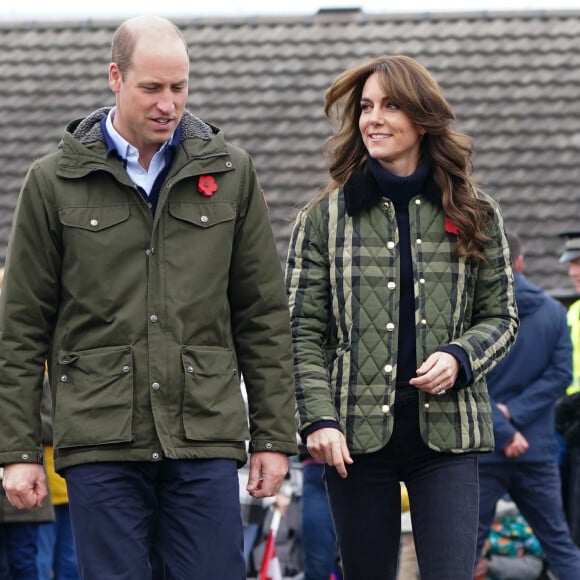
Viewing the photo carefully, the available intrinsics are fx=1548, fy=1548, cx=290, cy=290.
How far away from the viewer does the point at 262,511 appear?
834 cm

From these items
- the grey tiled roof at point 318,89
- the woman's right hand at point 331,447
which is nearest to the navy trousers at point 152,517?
the woman's right hand at point 331,447

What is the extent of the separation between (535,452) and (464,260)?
3620 millimetres

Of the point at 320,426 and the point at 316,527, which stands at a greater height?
the point at 320,426

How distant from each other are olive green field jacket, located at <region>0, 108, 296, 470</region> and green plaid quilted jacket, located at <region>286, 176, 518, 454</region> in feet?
1.06

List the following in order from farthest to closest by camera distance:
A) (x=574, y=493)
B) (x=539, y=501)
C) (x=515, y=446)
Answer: (x=574, y=493), (x=539, y=501), (x=515, y=446)

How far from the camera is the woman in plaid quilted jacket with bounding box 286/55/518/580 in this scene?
4949 mm

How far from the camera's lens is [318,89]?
15734mm

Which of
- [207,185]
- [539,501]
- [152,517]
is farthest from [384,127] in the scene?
[539,501]

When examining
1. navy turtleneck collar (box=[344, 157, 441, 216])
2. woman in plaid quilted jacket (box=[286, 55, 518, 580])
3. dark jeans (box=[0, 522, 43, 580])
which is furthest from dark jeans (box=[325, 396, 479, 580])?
dark jeans (box=[0, 522, 43, 580])

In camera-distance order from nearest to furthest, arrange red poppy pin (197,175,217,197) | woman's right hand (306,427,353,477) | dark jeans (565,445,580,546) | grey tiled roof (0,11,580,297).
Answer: red poppy pin (197,175,217,197) → woman's right hand (306,427,353,477) → dark jeans (565,445,580,546) → grey tiled roof (0,11,580,297)

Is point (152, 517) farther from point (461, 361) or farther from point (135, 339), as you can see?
point (461, 361)

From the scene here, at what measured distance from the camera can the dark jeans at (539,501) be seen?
8438 millimetres

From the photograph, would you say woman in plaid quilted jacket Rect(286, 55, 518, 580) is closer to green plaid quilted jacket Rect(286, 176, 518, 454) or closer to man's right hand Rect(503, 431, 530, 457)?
green plaid quilted jacket Rect(286, 176, 518, 454)

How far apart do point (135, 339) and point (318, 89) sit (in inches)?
449
